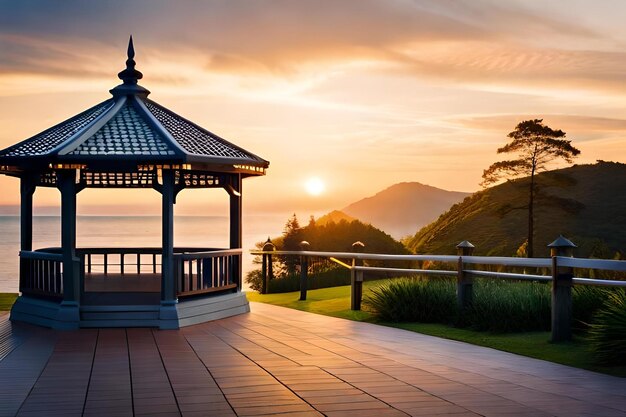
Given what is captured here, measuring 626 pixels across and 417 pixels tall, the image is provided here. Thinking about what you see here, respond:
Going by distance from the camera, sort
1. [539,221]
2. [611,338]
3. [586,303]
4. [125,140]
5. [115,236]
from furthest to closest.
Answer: [115,236]
[539,221]
[125,140]
[586,303]
[611,338]

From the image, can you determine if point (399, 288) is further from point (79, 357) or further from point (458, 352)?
point (79, 357)

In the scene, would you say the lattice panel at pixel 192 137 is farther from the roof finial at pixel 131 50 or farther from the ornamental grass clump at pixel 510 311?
the ornamental grass clump at pixel 510 311

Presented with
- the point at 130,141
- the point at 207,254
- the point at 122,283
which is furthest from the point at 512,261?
the point at 122,283

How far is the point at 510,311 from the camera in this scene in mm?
11773

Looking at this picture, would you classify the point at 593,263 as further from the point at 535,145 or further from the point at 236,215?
the point at 535,145

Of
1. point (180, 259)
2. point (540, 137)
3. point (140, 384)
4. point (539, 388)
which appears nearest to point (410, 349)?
point (539, 388)

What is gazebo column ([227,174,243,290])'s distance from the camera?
49.6 ft

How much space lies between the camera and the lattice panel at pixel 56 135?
13367mm

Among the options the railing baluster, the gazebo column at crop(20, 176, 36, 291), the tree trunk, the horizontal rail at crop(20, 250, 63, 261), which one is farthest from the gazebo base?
the tree trunk

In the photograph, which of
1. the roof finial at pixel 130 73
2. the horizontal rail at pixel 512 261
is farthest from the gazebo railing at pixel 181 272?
the horizontal rail at pixel 512 261

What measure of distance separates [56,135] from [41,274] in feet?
7.48

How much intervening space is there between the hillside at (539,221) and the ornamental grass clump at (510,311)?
38.6m

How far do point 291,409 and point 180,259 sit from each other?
6.75 metres

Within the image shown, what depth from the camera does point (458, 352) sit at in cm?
1030
